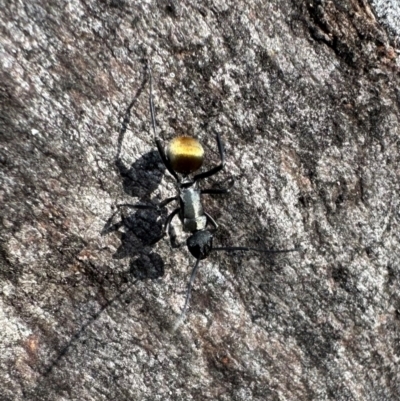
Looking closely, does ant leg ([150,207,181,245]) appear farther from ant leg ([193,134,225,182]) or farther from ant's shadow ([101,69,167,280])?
ant leg ([193,134,225,182])

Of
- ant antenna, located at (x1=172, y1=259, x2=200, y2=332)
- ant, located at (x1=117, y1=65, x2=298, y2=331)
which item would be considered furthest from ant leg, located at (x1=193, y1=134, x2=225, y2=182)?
ant antenna, located at (x1=172, y1=259, x2=200, y2=332)

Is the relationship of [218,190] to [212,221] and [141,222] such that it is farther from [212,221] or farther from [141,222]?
[141,222]

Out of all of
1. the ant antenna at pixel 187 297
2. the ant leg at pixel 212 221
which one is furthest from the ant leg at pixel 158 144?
the ant antenna at pixel 187 297

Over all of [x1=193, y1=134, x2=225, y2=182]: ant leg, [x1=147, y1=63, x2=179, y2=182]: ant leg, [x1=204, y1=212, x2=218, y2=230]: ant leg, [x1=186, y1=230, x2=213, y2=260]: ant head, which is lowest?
[x1=186, y1=230, x2=213, y2=260]: ant head

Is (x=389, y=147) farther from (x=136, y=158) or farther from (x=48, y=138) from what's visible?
(x=48, y=138)

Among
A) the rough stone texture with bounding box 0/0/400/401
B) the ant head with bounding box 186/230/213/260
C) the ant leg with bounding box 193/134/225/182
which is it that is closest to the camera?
the rough stone texture with bounding box 0/0/400/401

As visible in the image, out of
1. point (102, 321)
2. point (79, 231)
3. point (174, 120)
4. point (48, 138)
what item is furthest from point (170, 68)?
point (102, 321)
